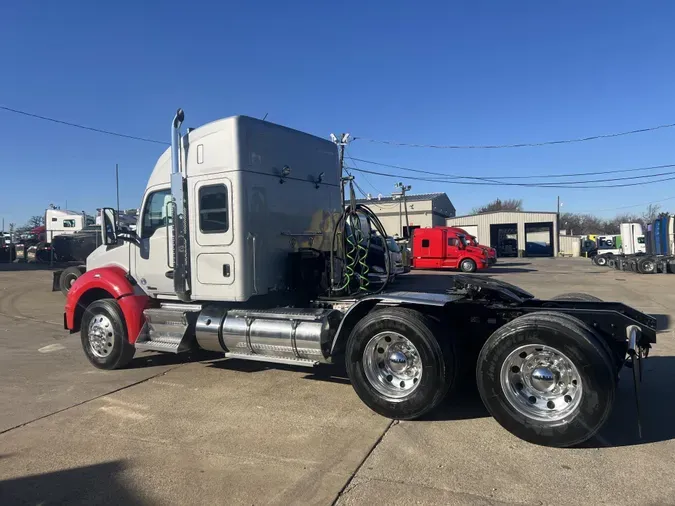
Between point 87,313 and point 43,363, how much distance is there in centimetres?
131

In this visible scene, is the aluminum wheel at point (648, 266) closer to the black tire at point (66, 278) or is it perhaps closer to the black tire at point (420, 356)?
the black tire at point (420, 356)

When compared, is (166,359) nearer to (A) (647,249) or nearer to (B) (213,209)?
(B) (213,209)

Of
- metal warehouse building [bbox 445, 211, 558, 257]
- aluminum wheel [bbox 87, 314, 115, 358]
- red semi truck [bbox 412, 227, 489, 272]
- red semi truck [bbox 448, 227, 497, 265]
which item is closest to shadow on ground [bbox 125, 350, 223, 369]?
aluminum wheel [bbox 87, 314, 115, 358]

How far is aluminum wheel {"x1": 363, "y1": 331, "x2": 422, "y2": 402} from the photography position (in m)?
4.95

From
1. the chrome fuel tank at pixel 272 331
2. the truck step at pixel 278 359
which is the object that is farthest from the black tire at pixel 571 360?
the truck step at pixel 278 359

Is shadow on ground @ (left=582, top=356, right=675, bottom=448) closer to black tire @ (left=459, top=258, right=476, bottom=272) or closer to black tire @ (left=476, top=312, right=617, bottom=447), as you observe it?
black tire @ (left=476, top=312, right=617, bottom=447)

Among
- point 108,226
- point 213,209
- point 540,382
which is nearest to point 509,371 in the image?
point 540,382

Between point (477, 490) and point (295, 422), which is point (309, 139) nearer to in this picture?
point (295, 422)

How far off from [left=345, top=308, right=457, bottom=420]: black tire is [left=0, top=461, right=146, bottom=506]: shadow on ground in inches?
91.4

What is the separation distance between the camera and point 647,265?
26.8 metres

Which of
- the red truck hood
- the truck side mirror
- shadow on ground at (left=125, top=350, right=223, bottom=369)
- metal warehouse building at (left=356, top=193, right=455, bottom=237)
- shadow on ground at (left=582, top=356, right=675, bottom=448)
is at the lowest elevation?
shadow on ground at (left=582, top=356, right=675, bottom=448)

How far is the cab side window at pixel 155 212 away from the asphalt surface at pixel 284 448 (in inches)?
82.2

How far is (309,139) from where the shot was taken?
7.27 metres

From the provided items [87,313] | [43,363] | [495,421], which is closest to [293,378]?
[495,421]
